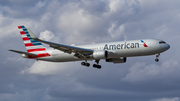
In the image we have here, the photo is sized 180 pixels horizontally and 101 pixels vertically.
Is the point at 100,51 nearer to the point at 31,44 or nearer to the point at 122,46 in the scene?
the point at 122,46

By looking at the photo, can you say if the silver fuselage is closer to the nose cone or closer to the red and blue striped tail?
the nose cone

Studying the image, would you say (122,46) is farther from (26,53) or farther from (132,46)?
(26,53)

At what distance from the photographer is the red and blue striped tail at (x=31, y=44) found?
61.1 meters

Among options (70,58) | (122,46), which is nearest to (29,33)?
(70,58)

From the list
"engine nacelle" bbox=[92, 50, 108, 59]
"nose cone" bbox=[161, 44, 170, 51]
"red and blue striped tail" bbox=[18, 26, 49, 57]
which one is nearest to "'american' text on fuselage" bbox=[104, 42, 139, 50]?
"engine nacelle" bbox=[92, 50, 108, 59]

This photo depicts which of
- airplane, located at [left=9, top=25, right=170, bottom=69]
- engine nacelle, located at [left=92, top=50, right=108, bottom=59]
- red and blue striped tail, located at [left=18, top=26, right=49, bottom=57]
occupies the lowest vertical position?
engine nacelle, located at [left=92, top=50, right=108, bottom=59]

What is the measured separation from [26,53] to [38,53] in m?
2.98

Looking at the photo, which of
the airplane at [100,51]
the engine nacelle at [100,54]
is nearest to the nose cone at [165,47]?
the airplane at [100,51]

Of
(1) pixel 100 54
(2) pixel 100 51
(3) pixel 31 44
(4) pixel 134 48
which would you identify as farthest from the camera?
(3) pixel 31 44

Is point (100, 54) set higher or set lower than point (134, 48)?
lower

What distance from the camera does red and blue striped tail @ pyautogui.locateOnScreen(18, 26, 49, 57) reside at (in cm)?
6106

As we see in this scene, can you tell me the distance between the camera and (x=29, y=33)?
64188mm

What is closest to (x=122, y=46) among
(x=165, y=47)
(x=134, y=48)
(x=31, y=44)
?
(x=134, y=48)

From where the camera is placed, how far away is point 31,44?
62875 mm
